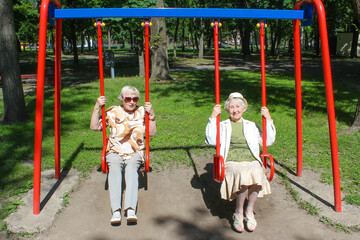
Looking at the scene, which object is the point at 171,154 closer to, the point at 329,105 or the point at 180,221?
the point at 180,221

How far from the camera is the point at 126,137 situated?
348 cm

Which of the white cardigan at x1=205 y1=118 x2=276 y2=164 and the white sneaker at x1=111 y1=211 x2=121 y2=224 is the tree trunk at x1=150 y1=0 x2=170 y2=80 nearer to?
the white cardigan at x1=205 y1=118 x2=276 y2=164

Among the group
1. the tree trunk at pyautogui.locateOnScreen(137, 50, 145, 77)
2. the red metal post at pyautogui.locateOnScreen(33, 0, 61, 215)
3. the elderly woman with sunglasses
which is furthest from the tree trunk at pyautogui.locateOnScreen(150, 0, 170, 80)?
the red metal post at pyautogui.locateOnScreen(33, 0, 61, 215)

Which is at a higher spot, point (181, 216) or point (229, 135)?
point (229, 135)

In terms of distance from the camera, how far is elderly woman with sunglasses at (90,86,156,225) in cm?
316

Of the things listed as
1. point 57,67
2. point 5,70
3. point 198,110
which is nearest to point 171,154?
point 57,67

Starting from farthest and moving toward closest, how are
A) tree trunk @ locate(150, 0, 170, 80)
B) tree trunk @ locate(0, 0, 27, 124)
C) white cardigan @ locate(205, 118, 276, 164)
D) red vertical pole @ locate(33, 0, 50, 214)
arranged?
tree trunk @ locate(150, 0, 170, 80), tree trunk @ locate(0, 0, 27, 124), white cardigan @ locate(205, 118, 276, 164), red vertical pole @ locate(33, 0, 50, 214)

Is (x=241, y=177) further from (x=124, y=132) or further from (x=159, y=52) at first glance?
(x=159, y=52)

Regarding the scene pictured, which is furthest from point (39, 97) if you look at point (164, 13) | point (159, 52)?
point (159, 52)

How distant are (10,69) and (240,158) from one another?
197 inches

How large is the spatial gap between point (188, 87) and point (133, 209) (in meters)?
8.24

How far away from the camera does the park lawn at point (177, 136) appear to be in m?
4.25

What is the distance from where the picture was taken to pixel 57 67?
3572 millimetres

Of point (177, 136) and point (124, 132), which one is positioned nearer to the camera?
point (124, 132)
